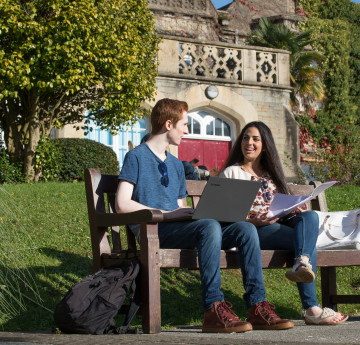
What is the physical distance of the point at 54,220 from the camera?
9.02 m

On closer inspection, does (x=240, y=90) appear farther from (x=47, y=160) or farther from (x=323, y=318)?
(x=323, y=318)

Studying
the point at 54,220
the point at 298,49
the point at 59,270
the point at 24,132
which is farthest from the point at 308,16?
the point at 59,270

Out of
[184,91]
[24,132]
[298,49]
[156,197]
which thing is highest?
[298,49]

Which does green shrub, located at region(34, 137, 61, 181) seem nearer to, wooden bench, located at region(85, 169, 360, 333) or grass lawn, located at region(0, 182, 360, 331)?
grass lawn, located at region(0, 182, 360, 331)

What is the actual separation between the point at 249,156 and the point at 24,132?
37.9ft

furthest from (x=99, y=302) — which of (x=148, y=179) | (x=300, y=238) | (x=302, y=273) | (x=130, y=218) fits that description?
(x=300, y=238)

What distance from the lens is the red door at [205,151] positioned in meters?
22.9

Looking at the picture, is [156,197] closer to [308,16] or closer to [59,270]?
[59,270]

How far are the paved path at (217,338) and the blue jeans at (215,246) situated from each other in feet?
1.01

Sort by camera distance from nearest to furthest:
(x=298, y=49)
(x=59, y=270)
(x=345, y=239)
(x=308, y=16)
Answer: (x=345, y=239) → (x=59, y=270) → (x=298, y=49) → (x=308, y=16)

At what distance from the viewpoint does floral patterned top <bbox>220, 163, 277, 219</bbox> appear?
5.61 meters

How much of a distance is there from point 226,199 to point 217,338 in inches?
44.7

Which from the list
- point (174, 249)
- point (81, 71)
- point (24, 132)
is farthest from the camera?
point (24, 132)

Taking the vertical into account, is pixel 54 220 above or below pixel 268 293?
above
